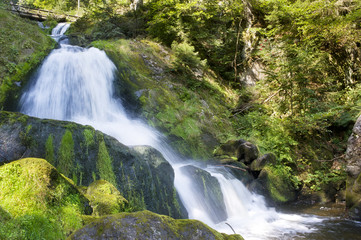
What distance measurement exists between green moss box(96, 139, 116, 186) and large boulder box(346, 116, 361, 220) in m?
7.21

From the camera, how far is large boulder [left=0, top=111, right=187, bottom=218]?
13.8 feet

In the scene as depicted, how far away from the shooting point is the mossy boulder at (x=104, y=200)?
3.20m

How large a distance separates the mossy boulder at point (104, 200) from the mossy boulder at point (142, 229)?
4.80 feet

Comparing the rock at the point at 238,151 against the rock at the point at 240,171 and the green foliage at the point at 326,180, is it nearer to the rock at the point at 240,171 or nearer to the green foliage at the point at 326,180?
the rock at the point at 240,171

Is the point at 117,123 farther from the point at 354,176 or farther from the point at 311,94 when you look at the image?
the point at 311,94

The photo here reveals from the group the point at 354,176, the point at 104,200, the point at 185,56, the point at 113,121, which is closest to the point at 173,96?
the point at 185,56

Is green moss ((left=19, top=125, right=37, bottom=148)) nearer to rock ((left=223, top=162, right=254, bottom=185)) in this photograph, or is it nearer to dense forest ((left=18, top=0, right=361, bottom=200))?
rock ((left=223, top=162, right=254, bottom=185))

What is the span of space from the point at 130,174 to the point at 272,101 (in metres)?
10.4

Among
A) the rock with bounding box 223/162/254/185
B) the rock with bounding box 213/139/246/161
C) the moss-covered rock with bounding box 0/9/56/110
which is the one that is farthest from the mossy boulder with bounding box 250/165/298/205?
the moss-covered rock with bounding box 0/9/56/110

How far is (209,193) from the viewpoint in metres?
6.68

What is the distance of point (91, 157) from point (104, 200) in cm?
158

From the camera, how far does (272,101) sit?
42.8 feet

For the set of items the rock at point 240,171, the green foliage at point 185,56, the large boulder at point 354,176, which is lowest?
the rock at point 240,171

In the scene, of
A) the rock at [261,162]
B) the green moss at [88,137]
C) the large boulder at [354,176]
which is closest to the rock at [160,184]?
the green moss at [88,137]
